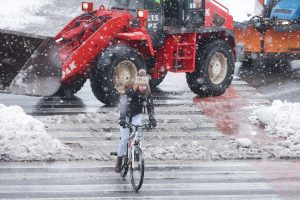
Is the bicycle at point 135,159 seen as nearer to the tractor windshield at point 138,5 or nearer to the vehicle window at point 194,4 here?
the tractor windshield at point 138,5

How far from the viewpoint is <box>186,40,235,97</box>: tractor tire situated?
18.2 metres

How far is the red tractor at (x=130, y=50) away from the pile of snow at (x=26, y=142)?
2499mm

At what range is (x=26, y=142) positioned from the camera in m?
12.9

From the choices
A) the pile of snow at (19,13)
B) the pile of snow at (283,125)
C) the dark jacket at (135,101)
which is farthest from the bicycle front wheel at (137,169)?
the pile of snow at (19,13)

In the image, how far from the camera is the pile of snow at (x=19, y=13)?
31.8 m

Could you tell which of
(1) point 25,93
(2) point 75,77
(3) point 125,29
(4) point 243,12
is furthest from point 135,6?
(4) point 243,12

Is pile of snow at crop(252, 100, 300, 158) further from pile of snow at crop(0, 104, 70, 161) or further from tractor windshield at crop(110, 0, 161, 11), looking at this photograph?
pile of snow at crop(0, 104, 70, 161)

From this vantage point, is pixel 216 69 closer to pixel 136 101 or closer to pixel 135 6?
pixel 135 6

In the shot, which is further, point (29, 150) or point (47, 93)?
point (47, 93)

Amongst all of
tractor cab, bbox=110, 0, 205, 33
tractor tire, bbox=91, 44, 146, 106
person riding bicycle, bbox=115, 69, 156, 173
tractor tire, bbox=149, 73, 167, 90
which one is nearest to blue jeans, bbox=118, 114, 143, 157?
person riding bicycle, bbox=115, 69, 156, 173

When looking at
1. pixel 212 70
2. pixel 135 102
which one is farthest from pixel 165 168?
pixel 212 70

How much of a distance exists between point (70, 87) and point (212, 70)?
3.39 meters

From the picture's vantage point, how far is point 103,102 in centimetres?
1662

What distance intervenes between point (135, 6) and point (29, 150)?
221 inches
